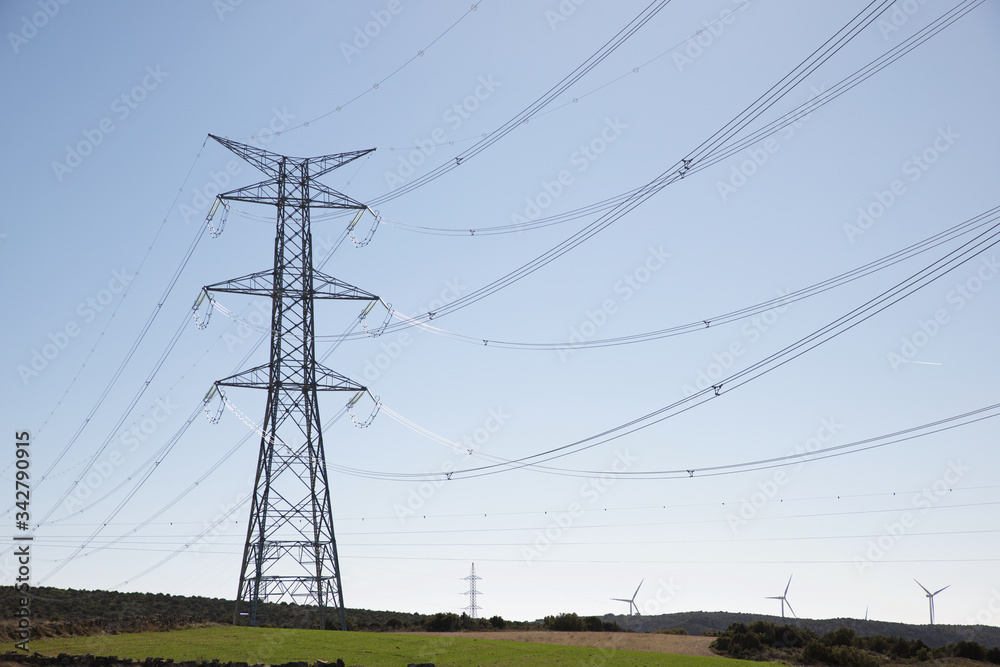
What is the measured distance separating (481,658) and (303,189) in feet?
86.6

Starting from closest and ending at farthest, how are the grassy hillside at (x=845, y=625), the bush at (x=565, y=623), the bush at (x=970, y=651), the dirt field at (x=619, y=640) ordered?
the bush at (x=970, y=651), the dirt field at (x=619, y=640), the bush at (x=565, y=623), the grassy hillside at (x=845, y=625)

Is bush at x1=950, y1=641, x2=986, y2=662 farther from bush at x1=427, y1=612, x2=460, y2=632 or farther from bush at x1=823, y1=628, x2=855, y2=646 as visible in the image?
bush at x1=427, y1=612, x2=460, y2=632

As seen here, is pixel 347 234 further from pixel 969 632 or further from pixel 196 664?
pixel 969 632

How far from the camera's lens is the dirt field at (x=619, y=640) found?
1866 inches

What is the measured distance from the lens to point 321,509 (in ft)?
144

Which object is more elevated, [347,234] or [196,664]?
[347,234]

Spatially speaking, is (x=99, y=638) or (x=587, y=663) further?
(x=99, y=638)

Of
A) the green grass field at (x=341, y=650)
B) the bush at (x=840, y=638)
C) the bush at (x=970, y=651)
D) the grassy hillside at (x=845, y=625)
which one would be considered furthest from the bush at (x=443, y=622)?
the grassy hillside at (x=845, y=625)

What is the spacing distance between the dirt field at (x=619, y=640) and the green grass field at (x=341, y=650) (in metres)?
6.08

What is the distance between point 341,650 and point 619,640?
17894mm

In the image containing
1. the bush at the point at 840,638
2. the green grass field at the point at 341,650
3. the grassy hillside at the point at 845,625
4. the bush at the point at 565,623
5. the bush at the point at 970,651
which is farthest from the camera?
the grassy hillside at the point at 845,625

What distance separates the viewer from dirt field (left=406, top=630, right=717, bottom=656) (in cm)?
4741

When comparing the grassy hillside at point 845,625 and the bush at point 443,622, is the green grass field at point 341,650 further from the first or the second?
the grassy hillside at point 845,625

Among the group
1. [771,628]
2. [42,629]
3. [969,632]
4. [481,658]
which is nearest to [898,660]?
[771,628]
